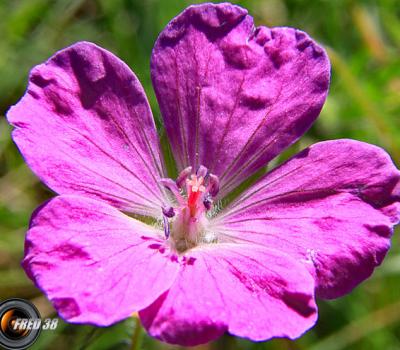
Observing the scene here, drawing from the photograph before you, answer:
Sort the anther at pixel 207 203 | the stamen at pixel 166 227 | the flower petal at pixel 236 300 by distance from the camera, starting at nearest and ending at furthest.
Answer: the flower petal at pixel 236 300 → the stamen at pixel 166 227 → the anther at pixel 207 203

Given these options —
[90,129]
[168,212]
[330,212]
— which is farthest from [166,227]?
[330,212]

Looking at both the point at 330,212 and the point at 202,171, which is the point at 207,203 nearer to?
the point at 202,171

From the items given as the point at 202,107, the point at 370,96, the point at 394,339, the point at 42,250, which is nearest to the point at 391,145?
the point at 370,96

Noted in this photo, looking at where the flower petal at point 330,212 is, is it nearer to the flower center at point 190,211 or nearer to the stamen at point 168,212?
the flower center at point 190,211

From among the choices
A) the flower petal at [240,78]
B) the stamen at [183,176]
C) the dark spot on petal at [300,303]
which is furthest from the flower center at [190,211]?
the dark spot on petal at [300,303]

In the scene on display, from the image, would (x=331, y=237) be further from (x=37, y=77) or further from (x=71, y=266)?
(x=37, y=77)

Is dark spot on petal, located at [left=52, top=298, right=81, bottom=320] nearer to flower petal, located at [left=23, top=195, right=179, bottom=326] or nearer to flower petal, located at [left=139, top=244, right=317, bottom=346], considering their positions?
flower petal, located at [left=23, top=195, right=179, bottom=326]

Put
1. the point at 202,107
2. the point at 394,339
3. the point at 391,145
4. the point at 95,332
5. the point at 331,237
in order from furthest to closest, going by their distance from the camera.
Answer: the point at 394,339
the point at 391,145
the point at 202,107
the point at 95,332
the point at 331,237
